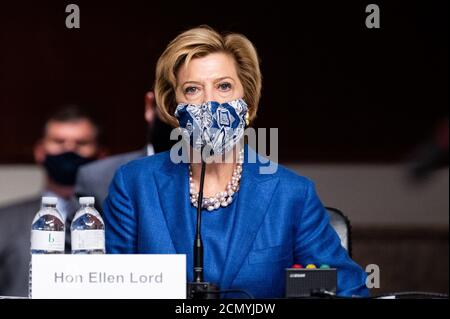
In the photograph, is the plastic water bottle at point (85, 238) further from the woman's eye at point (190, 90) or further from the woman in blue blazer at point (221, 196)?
the woman's eye at point (190, 90)

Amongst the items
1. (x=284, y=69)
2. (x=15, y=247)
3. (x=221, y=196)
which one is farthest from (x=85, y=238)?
(x=284, y=69)

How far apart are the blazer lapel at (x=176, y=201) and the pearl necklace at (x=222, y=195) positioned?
0.02 metres

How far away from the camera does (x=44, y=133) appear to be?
565 centimetres

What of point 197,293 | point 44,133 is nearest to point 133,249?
point 197,293

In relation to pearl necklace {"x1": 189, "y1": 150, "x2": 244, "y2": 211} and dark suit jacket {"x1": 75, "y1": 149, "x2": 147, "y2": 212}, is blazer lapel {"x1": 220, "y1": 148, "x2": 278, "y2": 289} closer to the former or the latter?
pearl necklace {"x1": 189, "y1": 150, "x2": 244, "y2": 211}

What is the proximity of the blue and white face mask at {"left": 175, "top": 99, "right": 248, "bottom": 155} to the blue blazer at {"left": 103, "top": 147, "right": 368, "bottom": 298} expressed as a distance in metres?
0.16

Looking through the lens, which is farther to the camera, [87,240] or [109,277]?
[87,240]

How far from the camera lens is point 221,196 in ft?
11.7

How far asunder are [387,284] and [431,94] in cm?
86

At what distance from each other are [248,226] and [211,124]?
30 cm

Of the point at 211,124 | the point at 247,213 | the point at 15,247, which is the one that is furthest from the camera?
the point at 15,247

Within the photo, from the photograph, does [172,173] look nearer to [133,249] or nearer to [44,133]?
[133,249]

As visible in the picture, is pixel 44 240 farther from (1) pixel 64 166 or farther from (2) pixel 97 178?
(1) pixel 64 166

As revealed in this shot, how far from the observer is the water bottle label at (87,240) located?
3244 mm
